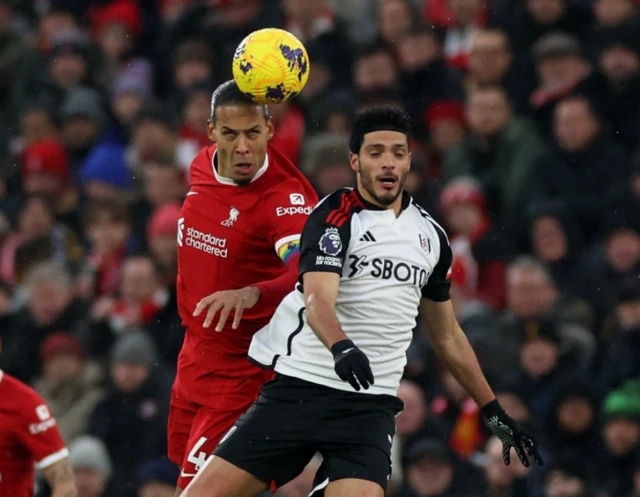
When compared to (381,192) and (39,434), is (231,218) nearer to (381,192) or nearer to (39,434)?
(381,192)

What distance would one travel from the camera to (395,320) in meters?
7.61

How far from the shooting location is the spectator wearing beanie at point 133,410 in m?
11.8

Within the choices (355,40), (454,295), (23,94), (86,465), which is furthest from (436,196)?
(23,94)

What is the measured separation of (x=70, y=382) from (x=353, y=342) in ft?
18.4

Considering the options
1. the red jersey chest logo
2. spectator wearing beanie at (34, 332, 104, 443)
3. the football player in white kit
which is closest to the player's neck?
the football player in white kit

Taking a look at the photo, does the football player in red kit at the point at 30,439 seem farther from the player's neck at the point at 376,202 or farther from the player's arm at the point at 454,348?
the player's neck at the point at 376,202

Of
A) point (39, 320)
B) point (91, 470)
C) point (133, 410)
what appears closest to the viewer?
point (91, 470)

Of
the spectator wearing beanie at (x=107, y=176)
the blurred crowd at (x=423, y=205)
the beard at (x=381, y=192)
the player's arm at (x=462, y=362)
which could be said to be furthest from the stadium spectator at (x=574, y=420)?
the spectator wearing beanie at (x=107, y=176)

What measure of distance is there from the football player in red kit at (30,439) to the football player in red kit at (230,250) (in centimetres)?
93

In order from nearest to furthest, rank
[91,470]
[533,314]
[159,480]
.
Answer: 1. [159,480]
2. [533,314]
3. [91,470]

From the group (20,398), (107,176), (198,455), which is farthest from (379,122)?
(107,176)

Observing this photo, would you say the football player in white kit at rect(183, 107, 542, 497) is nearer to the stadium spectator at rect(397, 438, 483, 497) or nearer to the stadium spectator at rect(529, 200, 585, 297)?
the stadium spectator at rect(397, 438, 483, 497)

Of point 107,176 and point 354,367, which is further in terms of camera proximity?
point 107,176

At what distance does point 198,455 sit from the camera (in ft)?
27.4
